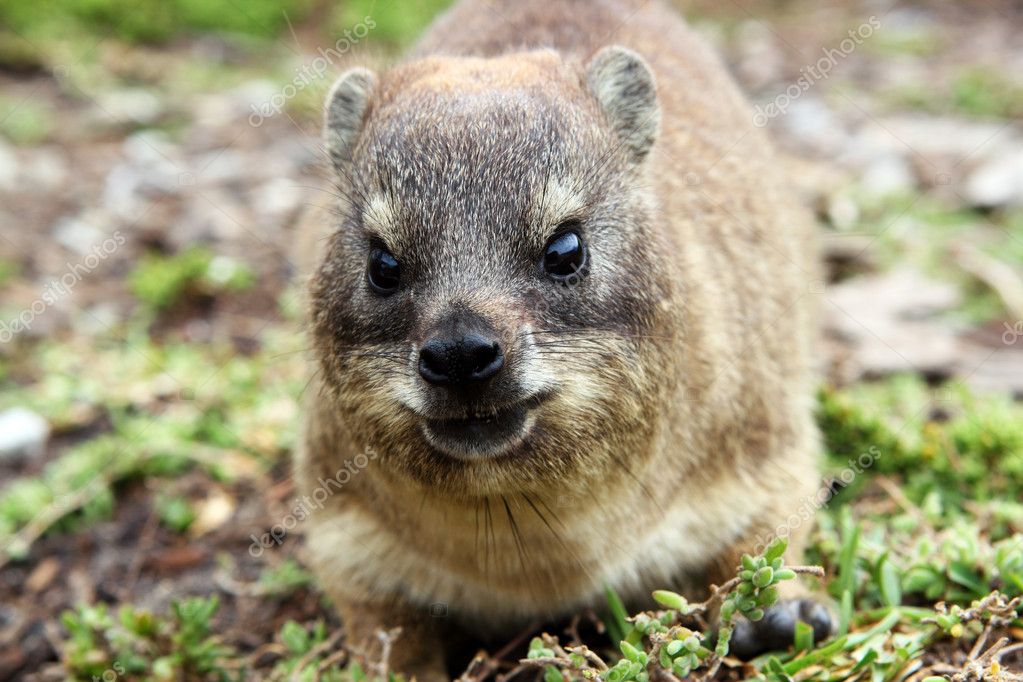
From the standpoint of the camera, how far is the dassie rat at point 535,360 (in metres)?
3.75

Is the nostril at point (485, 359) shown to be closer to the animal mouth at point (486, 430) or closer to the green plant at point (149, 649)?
the animal mouth at point (486, 430)

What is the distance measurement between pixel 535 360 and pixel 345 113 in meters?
1.63

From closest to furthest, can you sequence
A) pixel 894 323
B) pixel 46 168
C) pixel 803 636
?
pixel 803 636 → pixel 894 323 → pixel 46 168

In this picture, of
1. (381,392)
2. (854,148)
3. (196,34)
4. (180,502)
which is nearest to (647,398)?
(381,392)

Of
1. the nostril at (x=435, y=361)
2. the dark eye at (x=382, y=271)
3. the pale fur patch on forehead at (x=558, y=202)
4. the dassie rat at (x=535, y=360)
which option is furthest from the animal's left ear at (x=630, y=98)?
the nostril at (x=435, y=361)

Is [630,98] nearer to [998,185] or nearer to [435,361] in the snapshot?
[435,361]

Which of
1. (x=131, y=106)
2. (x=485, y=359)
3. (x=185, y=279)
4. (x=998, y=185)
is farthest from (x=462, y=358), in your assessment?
(x=131, y=106)

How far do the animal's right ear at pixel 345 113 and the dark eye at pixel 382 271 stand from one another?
2.35 ft

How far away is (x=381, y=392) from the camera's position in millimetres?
3844

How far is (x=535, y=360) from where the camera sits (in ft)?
11.8

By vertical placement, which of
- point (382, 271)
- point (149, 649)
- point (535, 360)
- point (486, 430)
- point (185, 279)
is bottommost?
point (149, 649)

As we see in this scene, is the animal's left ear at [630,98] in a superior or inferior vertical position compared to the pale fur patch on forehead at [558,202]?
superior

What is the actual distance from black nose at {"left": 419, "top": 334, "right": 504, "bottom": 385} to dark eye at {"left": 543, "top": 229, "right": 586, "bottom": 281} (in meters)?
0.56

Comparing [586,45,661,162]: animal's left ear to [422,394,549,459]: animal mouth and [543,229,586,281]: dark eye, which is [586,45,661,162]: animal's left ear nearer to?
[543,229,586,281]: dark eye
